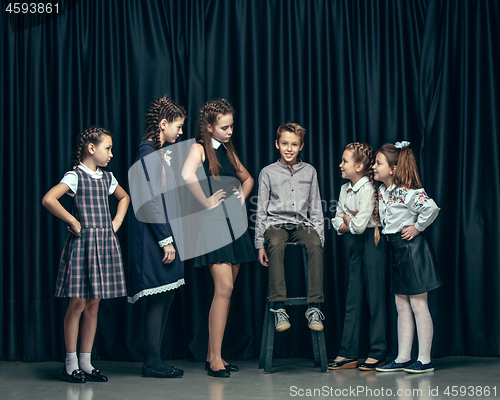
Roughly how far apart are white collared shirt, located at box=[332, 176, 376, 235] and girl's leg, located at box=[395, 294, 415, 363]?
464 mm

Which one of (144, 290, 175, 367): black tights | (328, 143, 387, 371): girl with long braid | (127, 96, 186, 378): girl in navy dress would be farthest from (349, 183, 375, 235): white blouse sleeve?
(144, 290, 175, 367): black tights

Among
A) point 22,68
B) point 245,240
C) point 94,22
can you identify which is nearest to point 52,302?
point 245,240

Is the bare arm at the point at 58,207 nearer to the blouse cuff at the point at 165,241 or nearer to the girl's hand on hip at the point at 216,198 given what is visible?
the blouse cuff at the point at 165,241

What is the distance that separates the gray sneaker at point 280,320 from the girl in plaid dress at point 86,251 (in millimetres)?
824

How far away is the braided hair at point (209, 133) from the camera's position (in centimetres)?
273

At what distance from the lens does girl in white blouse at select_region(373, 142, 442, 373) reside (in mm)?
2623

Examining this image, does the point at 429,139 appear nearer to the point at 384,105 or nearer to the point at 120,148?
the point at 384,105

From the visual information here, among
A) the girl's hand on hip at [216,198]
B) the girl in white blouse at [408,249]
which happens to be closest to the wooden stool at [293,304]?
the girl in white blouse at [408,249]

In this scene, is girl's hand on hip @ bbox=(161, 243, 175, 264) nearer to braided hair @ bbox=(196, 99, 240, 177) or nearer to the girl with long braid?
braided hair @ bbox=(196, 99, 240, 177)

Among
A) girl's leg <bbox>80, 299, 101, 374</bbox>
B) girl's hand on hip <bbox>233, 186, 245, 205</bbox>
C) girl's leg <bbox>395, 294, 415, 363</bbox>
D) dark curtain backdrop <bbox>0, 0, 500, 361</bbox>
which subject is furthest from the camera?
dark curtain backdrop <bbox>0, 0, 500, 361</bbox>

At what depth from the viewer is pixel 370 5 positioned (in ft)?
10.6

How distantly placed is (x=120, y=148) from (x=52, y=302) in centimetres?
109

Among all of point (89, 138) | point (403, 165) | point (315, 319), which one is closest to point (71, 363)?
point (89, 138)

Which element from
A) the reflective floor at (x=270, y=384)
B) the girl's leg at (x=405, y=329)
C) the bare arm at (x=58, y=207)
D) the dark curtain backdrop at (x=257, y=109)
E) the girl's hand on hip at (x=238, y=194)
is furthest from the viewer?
the dark curtain backdrop at (x=257, y=109)
